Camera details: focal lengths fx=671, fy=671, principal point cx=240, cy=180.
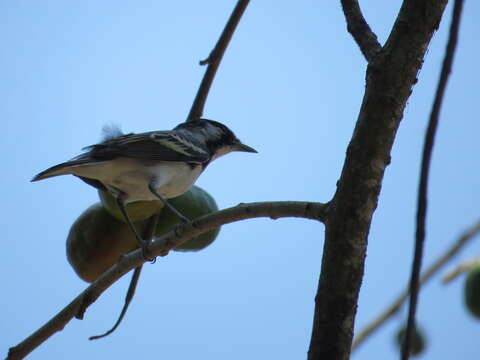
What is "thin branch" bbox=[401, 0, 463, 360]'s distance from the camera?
1.47 metres

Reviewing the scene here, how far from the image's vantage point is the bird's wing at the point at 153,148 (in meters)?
5.46

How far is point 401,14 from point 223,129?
4.46 m

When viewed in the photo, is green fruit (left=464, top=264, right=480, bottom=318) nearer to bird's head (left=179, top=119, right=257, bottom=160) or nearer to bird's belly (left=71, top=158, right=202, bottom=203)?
bird's belly (left=71, top=158, right=202, bottom=203)

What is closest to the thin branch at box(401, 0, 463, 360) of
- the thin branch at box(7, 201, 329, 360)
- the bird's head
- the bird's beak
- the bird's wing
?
the thin branch at box(7, 201, 329, 360)

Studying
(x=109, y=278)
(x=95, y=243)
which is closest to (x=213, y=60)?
(x=95, y=243)

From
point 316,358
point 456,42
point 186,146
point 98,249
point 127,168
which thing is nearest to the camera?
point 456,42

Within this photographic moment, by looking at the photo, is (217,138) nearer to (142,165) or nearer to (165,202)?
(142,165)

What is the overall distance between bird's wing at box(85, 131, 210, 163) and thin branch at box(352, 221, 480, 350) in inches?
102

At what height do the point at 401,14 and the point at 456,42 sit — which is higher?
the point at 401,14

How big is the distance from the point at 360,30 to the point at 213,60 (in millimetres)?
2042

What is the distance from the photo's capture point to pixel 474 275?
15.7 feet

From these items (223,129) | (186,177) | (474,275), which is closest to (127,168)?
(186,177)

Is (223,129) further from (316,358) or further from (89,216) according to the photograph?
(316,358)

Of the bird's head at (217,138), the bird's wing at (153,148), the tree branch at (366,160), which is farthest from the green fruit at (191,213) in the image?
the tree branch at (366,160)
